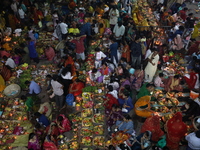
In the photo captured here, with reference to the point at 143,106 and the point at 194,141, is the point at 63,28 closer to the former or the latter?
the point at 143,106

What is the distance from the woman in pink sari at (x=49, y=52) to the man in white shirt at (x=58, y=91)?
2995mm

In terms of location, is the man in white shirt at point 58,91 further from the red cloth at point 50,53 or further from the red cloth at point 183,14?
the red cloth at point 183,14

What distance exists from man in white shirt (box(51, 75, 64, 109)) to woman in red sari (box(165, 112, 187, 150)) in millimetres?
3590

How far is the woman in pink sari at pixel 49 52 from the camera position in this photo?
31.1 ft

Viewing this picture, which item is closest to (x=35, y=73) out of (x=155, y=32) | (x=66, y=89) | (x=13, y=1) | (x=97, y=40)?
(x=66, y=89)

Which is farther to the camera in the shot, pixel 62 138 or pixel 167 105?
pixel 167 105

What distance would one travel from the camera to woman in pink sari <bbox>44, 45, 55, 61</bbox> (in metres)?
9.48

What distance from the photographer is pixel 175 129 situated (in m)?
5.68

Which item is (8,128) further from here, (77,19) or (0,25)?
(77,19)

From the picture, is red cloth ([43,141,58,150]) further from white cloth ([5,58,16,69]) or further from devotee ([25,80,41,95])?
white cloth ([5,58,16,69])

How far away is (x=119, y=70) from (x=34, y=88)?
134 inches

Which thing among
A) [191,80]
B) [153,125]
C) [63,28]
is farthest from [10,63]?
[191,80]

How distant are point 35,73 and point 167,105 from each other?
584 centimetres

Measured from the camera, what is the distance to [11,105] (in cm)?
797
